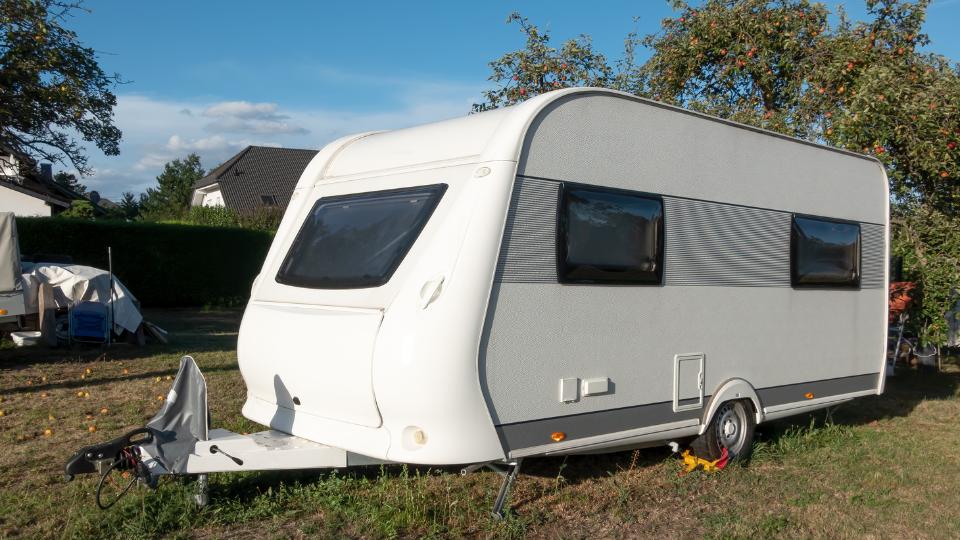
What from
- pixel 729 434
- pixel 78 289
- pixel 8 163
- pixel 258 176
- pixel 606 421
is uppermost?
pixel 258 176

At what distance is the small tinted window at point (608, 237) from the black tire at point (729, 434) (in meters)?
1.34

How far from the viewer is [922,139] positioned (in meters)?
9.45

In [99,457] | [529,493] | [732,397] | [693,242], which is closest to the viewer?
[99,457]

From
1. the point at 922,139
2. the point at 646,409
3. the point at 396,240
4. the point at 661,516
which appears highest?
the point at 922,139

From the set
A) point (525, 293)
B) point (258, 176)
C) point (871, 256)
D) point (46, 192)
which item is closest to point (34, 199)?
point (46, 192)

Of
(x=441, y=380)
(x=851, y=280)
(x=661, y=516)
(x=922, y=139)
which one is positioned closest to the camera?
(x=441, y=380)

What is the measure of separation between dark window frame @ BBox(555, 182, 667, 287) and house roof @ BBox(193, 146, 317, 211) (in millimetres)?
34193

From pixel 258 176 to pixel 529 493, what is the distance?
125ft

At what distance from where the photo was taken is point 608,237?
5566mm

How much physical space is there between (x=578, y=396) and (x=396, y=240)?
1503mm

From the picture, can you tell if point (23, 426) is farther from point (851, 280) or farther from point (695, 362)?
point (851, 280)

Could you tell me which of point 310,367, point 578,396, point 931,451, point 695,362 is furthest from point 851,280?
point 310,367

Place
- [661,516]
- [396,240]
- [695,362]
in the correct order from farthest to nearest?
[695,362], [661,516], [396,240]

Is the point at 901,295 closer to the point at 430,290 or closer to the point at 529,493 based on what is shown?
the point at 529,493
